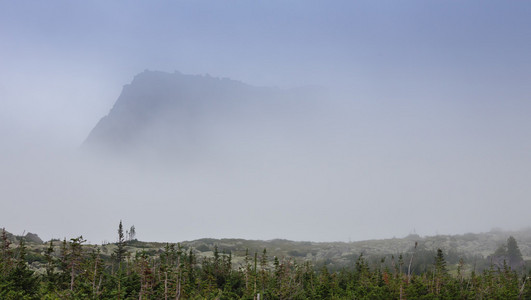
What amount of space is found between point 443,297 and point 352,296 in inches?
607

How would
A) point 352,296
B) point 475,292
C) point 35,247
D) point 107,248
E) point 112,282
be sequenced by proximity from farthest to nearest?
1. point 107,248
2. point 35,247
3. point 475,292
4. point 352,296
5. point 112,282

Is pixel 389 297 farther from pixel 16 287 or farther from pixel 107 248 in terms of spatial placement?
pixel 107 248

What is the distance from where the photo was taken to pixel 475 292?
67.3m

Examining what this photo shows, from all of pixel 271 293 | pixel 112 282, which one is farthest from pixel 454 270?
pixel 112 282

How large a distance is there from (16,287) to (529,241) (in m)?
227

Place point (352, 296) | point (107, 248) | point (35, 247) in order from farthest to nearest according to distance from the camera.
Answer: point (107, 248) → point (35, 247) → point (352, 296)

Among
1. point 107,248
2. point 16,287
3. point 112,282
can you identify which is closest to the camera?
point 16,287

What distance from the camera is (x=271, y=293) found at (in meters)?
60.2

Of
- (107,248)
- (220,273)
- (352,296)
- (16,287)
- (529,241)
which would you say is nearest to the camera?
(16,287)

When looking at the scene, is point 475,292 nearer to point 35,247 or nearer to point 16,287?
point 16,287

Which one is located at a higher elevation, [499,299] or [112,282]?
[112,282]

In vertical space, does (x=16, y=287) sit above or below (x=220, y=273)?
above

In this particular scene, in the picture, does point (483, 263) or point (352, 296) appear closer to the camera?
point (352, 296)

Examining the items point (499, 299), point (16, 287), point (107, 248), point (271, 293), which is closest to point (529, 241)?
point (499, 299)
